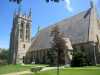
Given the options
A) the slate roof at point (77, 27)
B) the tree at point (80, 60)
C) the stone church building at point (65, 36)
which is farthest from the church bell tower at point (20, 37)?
the tree at point (80, 60)

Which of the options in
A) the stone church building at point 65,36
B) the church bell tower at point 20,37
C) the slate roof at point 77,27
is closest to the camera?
the stone church building at point 65,36

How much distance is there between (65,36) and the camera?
3819cm

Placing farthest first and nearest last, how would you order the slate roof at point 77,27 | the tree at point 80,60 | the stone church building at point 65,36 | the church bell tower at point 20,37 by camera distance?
the church bell tower at point 20,37
the slate roof at point 77,27
the stone church building at point 65,36
the tree at point 80,60

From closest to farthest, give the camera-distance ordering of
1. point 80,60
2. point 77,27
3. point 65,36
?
point 80,60
point 65,36
point 77,27

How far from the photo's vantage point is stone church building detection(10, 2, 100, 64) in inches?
1729

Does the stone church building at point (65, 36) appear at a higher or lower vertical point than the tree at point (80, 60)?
higher

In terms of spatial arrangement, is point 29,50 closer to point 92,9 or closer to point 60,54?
point 92,9

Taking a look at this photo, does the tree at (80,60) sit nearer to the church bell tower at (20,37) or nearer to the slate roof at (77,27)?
the slate roof at (77,27)

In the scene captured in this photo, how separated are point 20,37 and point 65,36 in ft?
104

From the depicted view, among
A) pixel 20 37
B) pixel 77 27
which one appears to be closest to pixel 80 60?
pixel 77 27

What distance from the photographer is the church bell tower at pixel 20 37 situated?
65.3 m

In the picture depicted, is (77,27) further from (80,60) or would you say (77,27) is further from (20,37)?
(20,37)

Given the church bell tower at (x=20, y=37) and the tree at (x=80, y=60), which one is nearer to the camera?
the tree at (x=80, y=60)

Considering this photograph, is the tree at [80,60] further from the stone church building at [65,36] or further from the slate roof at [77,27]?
the slate roof at [77,27]
